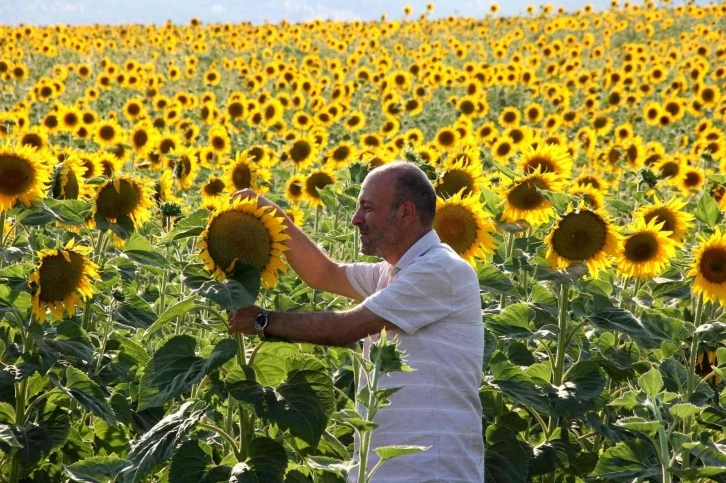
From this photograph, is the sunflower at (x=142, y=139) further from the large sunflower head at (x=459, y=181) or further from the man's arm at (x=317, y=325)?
the man's arm at (x=317, y=325)

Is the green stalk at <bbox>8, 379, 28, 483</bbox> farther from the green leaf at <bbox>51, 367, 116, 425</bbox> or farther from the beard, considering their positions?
the beard

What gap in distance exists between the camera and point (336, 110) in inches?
491

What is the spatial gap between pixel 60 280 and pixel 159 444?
897 millimetres

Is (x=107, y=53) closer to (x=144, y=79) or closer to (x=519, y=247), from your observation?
(x=144, y=79)

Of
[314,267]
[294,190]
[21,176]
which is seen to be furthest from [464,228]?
[294,190]

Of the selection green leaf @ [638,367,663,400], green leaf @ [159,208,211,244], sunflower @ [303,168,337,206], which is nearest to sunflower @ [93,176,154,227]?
green leaf @ [159,208,211,244]

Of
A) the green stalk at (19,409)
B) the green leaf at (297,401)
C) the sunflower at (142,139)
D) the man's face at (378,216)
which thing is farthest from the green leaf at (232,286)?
the sunflower at (142,139)

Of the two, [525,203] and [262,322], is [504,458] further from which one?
[525,203]

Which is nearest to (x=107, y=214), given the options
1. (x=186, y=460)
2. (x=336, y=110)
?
(x=186, y=460)

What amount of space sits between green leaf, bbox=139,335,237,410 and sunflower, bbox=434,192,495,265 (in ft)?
5.31

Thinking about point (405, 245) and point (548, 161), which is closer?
point (405, 245)

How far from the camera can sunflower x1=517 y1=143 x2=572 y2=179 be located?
5.87m

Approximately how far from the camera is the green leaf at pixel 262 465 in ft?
10.4

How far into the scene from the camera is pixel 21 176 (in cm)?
433
